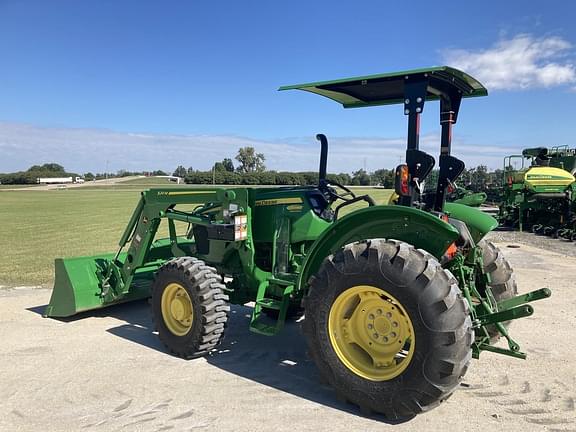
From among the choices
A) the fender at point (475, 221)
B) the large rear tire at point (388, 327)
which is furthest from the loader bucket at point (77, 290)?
the fender at point (475, 221)

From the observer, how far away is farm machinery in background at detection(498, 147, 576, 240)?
50.0 ft

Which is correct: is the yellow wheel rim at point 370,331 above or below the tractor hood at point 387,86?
below

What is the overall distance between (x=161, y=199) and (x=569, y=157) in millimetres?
16501

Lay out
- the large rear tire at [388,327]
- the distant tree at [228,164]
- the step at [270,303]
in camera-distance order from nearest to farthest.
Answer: the large rear tire at [388,327], the step at [270,303], the distant tree at [228,164]

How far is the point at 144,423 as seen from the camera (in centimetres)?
356

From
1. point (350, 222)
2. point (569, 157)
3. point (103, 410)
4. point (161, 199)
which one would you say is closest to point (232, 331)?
point (161, 199)

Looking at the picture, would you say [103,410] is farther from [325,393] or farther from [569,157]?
[569,157]

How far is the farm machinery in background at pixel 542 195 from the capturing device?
15.2m

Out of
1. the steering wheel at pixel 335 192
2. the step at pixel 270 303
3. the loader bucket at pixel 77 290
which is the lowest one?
the loader bucket at pixel 77 290

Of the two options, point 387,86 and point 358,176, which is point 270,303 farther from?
point 358,176

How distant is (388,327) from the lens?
371 cm

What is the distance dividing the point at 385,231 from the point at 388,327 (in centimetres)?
77

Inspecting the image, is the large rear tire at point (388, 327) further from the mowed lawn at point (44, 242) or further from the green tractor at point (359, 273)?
the mowed lawn at point (44, 242)

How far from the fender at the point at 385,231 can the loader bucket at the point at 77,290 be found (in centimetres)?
330
